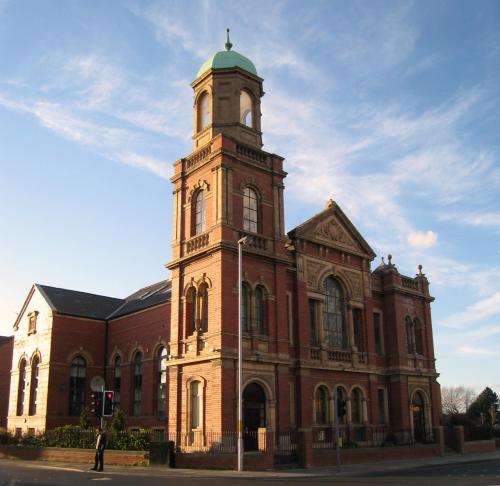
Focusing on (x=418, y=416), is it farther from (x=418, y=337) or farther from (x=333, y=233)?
(x=333, y=233)

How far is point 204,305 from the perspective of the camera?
29.8 m

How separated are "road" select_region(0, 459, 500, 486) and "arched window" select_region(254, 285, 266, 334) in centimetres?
729

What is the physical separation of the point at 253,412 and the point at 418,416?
48.0ft

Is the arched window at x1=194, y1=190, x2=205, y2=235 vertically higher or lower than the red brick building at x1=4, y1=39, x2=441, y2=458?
higher

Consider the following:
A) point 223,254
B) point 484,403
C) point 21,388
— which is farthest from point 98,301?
point 484,403

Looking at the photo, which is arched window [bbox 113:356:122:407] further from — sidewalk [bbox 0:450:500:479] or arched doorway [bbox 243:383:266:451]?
arched doorway [bbox 243:383:266:451]

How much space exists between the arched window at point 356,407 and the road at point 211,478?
7540 millimetres

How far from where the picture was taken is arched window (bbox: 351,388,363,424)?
34.3 m

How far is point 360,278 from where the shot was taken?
3716 cm

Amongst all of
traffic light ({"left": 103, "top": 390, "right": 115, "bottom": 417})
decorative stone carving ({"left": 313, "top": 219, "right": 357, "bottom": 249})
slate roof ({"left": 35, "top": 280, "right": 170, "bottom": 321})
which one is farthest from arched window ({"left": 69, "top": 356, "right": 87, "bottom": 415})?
decorative stone carving ({"left": 313, "top": 219, "right": 357, "bottom": 249})

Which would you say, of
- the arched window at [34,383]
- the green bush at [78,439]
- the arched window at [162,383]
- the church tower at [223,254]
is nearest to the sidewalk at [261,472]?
the green bush at [78,439]

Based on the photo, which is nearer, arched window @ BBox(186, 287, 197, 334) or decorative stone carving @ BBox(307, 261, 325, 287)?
arched window @ BBox(186, 287, 197, 334)

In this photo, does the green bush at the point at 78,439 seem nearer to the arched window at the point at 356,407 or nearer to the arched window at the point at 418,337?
the arched window at the point at 356,407

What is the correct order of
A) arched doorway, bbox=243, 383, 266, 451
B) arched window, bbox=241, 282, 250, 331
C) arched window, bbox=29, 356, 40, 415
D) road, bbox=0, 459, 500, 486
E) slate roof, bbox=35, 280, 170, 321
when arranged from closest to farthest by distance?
road, bbox=0, 459, 500, 486, arched doorway, bbox=243, 383, 266, 451, arched window, bbox=241, 282, 250, 331, arched window, bbox=29, 356, 40, 415, slate roof, bbox=35, 280, 170, 321
